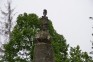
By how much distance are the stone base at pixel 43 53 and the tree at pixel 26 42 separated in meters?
10.2

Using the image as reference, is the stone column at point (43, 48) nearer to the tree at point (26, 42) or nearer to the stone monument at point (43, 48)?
the stone monument at point (43, 48)

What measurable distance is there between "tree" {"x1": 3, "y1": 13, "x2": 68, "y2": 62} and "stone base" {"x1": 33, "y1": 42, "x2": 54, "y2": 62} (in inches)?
401

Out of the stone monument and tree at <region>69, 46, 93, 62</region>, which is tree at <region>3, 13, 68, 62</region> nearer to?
tree at <region>69, 46, 93, 62</region>

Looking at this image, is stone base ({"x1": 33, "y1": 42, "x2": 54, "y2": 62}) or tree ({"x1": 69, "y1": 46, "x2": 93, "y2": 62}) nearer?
stone base ({"x1": 33, "y1": 42, "x2": 54, "y2": 62})

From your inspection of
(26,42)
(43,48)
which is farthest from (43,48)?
(26,42)

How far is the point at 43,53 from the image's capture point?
13805mm

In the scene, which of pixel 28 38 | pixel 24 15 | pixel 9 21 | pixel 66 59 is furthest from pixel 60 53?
pixel 9 21

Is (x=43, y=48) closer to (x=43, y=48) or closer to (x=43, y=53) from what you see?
(x=43, y=48)

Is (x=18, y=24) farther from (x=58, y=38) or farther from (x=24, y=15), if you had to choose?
(x=58, y=38)

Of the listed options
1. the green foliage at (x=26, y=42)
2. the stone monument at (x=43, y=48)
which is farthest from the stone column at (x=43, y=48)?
the green foliage at (x=26, y=42)

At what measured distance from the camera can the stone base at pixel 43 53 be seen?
45.0ft

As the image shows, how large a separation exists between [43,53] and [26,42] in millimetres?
11537

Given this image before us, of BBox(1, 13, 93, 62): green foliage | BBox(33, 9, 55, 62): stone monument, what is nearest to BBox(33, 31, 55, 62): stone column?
BBox(33, 9, 55, 62): stone monument

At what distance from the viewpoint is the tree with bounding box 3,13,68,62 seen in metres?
24.7
